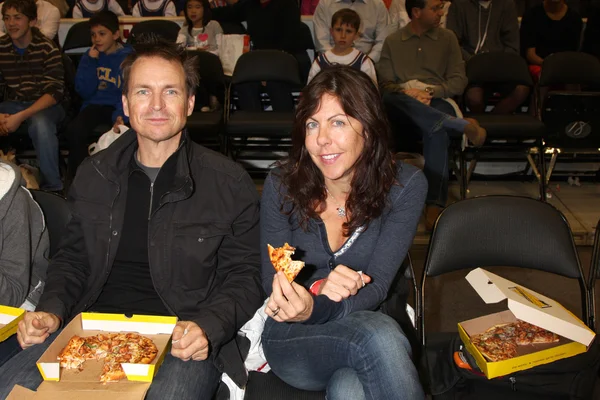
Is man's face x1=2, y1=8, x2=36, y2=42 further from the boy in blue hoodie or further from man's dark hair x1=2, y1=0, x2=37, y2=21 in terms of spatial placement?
the boy in blue hoodie

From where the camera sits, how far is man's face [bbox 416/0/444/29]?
14.5ft

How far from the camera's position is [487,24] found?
519cm

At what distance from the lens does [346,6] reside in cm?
512

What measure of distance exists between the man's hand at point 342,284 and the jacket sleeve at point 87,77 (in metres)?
3.41

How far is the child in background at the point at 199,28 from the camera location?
5055 millimetres

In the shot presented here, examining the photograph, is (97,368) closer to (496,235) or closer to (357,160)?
(357,160)

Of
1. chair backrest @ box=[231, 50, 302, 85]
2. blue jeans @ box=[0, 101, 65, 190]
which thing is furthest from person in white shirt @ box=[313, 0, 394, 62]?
blue jeans @ box=[0, 101, 65, 190]

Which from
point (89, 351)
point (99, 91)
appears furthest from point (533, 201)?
point (99, 91)

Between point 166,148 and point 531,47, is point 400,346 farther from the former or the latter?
point 531,47

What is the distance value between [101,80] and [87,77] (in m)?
0.10

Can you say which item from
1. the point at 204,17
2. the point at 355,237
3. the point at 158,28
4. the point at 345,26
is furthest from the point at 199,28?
the point at 355,237

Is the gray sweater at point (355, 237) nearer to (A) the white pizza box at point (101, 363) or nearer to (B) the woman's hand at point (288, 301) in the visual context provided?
(B) the woman's hand at point (288, 301)

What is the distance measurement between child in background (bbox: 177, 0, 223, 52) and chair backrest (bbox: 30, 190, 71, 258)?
127 inches

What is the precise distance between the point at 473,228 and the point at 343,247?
0.52 m
